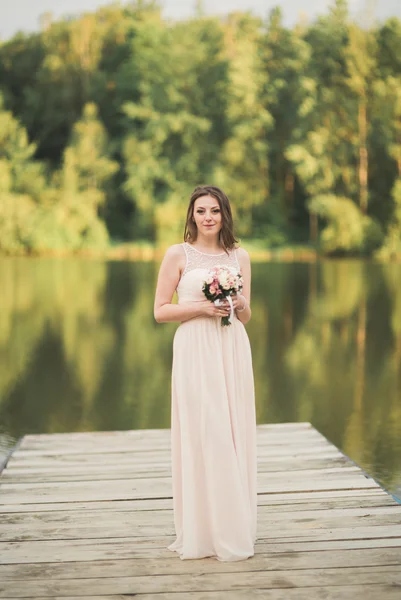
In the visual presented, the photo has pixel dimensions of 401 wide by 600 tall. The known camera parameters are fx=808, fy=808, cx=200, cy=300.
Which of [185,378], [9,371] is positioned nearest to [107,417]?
[9,371]

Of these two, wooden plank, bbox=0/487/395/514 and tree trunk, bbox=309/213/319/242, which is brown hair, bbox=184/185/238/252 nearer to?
wooden plank, bbox=0/487/395/514

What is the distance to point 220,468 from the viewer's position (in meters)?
3.31

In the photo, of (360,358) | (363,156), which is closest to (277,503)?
(360,358)

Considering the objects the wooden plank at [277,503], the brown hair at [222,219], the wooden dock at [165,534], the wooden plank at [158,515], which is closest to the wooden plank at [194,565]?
the wooden dock at [165,534]

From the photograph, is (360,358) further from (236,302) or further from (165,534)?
(236,302)

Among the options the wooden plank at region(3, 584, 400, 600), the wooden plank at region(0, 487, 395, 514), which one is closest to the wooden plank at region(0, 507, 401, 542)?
the wooden plank at region(0, 487, 395, 514)

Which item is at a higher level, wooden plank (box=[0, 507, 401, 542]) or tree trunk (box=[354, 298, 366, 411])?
wooden plank (box=[0, 507, 401, 542])

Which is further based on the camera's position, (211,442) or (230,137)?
(230,137)

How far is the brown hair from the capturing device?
3359 mm

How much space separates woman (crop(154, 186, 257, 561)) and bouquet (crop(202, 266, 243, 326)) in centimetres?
5

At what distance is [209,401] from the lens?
3322mm

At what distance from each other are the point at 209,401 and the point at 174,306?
1.38ft

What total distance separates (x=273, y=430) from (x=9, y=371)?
7.40 metres

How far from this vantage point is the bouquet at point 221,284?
325 cm
